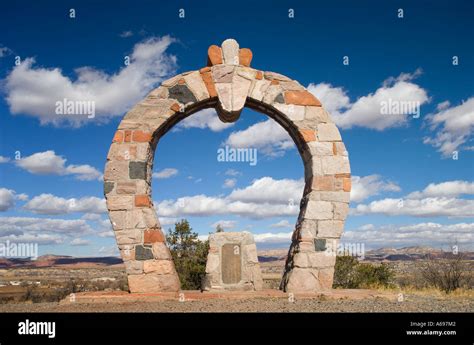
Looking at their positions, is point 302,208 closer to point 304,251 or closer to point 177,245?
point 304,251

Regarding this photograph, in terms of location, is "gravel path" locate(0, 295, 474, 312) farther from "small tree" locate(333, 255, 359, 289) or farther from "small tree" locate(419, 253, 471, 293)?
"small tree" locate(333, 255, 359, 289)

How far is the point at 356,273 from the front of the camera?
15602mm

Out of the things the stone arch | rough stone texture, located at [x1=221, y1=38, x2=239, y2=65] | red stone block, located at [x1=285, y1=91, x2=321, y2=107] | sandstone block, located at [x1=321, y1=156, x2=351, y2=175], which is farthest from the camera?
rough stone texture, located at [x1=221, y1=38, x2=239, y2=65]

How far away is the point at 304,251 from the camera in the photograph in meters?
8.03

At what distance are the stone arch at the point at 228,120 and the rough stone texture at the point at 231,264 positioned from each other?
62cm

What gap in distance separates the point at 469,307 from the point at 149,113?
620 centimetres

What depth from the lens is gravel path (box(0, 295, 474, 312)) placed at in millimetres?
6508

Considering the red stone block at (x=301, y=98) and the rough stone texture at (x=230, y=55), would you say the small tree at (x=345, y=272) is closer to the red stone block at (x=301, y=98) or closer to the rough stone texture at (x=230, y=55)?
the red stone block at (x=301, y=98)

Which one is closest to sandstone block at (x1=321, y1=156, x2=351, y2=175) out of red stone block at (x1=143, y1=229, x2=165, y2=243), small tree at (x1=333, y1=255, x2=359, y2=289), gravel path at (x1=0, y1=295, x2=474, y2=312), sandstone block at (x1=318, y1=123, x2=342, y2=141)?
sandstone block at (x1=318, y1=123, x2=342, y2=141)

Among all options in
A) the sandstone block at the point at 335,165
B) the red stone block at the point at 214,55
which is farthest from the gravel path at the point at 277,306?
the red stone block at the point at 214,55

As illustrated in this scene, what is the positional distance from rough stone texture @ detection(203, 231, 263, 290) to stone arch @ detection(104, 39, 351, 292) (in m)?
0.62

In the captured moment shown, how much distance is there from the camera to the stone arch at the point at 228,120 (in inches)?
313

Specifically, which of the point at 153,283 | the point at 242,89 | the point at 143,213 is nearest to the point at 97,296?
the point at 153,283

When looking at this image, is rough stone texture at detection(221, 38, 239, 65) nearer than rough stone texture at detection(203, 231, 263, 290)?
No
